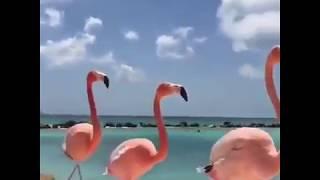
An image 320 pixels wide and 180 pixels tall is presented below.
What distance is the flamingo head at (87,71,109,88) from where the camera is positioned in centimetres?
171

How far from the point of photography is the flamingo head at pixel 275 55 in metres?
1.61

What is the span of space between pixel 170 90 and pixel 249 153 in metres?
0.30

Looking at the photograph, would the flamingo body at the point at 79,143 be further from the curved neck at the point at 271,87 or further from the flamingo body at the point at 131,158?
the curved neck at the point at 271,87

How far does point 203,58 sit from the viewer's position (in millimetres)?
1685

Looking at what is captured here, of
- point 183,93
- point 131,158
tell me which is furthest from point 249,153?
point 131,158

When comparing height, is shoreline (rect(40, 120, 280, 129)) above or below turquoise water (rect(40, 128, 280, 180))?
above

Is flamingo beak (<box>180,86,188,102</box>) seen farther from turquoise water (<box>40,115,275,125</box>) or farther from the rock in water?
the rock in water

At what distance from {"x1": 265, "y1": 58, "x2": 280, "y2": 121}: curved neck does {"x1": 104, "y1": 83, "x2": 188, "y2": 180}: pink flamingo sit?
13.3 inches

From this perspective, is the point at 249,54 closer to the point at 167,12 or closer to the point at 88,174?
the point at 167,12

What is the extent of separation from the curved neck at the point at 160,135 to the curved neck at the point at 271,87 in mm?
336

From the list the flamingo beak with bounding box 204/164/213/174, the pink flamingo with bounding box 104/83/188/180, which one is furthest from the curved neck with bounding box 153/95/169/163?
the flamingo beak with bounding box 204/164/213/174

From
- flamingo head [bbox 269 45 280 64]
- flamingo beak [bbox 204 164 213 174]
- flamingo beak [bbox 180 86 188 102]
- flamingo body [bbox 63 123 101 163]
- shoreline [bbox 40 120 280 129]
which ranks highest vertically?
flamingo head [bbox 269 45 280 64]
